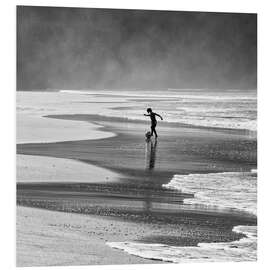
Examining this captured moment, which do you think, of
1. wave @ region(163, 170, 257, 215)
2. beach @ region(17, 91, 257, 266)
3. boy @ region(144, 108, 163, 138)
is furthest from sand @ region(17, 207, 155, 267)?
boy @ region(144, 108, 163, 138)

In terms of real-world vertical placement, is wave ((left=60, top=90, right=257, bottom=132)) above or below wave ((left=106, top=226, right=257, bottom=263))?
above

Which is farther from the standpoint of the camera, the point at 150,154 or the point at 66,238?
the point at 150,154

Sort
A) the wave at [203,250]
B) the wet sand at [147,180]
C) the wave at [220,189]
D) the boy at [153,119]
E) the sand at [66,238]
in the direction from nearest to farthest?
the sand at [66,238]
the wave at [203,250]
the wet sand at [147,180]
the wave at [220,189]
the boy at [153,119]

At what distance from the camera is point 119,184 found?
25.6 feet

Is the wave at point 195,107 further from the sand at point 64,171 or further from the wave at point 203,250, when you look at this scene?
the wave at point 203,250

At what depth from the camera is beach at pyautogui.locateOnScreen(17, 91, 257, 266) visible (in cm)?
728

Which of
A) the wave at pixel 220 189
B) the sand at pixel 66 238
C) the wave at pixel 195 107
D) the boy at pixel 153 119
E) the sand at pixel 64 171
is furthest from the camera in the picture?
the wave at pixel 195 107

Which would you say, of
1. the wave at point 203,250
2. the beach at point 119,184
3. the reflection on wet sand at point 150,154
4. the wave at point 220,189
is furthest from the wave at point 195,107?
the wave at point 203,250

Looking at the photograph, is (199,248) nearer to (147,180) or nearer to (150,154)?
(147,180)

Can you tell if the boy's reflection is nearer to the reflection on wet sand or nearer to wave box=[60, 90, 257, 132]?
the reflection on wet sand

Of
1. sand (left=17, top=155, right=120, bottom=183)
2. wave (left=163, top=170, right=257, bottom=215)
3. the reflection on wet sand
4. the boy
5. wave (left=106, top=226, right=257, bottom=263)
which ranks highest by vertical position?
the boy

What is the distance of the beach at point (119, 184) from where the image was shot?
7281mm

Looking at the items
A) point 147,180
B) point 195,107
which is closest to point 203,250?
point 147,180
